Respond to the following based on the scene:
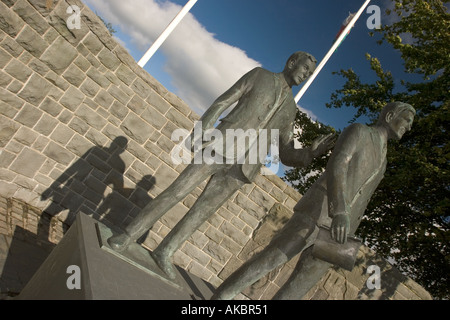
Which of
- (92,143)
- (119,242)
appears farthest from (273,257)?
(92,143)

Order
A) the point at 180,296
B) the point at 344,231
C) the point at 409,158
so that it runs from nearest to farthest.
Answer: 1. the point at 180,296
2. the point at 344,231
3. the point at 409,158

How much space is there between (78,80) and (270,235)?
382 cm

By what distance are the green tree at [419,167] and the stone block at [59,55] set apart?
757 cm

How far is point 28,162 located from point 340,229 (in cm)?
433

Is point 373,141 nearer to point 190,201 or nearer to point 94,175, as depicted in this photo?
point 190,201

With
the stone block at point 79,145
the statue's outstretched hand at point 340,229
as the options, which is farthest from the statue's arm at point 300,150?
the stone block at point 79,145

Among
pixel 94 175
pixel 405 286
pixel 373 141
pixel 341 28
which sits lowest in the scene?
pixel 94 175

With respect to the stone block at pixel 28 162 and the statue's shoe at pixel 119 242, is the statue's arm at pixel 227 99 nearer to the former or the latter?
the statue's shoe at pixel 119 242

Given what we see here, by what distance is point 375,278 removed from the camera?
234 inches

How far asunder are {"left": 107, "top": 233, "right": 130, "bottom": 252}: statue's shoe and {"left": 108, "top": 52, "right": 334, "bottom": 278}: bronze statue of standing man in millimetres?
100

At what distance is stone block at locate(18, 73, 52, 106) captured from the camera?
4.89m

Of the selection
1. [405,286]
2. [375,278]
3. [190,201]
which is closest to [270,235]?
[190,201]

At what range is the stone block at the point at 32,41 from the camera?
4.75 meters
